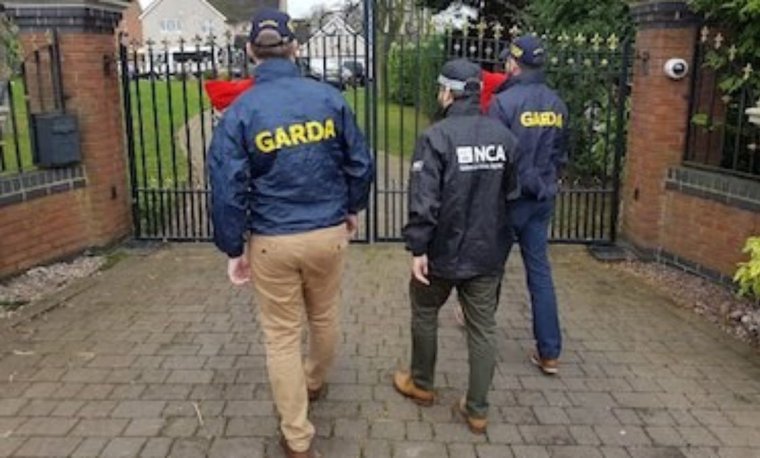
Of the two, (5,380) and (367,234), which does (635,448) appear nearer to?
(5,380)

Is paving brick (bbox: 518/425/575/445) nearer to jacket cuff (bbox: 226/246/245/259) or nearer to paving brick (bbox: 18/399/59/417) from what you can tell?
jacket cuff (bbox: 226/246/245/259)

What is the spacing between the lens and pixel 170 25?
54.0 metres

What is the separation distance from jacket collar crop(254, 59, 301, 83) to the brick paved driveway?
1686 mm

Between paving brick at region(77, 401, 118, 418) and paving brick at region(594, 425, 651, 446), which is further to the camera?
paving brick at region(77, 401, 118, 418)

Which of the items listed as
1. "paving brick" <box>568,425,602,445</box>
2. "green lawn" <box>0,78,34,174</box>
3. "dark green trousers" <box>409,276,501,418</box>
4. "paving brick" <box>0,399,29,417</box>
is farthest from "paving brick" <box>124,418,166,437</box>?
"green lawn" <box>0,78,34,174</box>

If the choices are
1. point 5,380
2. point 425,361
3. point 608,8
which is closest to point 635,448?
point 425,361

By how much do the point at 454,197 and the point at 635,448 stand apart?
1477 millimetres

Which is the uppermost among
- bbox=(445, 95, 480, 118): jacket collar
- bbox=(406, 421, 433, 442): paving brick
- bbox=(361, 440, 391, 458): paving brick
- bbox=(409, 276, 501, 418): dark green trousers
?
bbox=(445, 95, 480, 118): jacket collar

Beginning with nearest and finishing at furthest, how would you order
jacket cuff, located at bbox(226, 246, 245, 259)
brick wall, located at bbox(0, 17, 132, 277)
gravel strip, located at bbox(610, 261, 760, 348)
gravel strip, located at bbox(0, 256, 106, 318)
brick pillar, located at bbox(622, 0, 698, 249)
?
jacket cuff, located at bbox(226, 246, 245, 259)
gravel strip, located at bbox(610, 261, 760, 348)
gravel strip, located at bbox(0, 256, 106, 318)
brick wall, located at bbox(0, 17, 132, 277)
brick pillar, located at bbox(622, 0, 698, 249)

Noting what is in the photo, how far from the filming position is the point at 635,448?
11.2 ft

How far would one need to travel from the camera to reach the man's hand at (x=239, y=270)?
10.2 feet

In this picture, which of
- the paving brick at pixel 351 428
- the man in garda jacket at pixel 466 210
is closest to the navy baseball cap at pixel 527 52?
the man in garda jacket at pixel 466 210

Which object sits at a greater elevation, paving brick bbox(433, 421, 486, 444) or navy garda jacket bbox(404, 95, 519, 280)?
navy garda jacket bbox(404, 95, 519, 280)

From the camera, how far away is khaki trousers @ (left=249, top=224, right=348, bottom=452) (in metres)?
3.08
